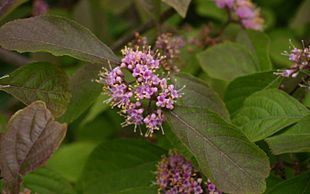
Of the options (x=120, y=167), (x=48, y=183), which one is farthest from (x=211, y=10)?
(x=48, y=183)

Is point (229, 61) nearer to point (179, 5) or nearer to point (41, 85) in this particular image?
point (179, 5)

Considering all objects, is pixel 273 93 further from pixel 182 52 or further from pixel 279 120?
pixel 182 52

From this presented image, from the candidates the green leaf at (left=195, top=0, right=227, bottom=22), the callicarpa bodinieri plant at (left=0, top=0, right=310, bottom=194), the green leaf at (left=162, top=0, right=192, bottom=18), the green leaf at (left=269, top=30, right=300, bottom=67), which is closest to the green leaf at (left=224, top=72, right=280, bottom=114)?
the callicarpa bodinieri plant at (left=0, top=0, right=310, bottom=194)

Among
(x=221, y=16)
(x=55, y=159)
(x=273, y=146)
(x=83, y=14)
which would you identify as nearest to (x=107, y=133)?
(x=55, y=159)

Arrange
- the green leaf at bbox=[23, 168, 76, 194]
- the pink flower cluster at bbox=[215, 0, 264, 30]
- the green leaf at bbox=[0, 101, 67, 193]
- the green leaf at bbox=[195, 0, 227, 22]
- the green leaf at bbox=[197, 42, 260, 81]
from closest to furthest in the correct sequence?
the green leaf at bbox=[0, 101, 67, 193], the green leaf at bbox=[23, 168, 76, 194], the green leaf at bbox=[197, 42, 260, 81], the pink flower cluster at bbox=[215, 0, 264, 30], the green leaf at bbox=[195, 0, 227, 22]

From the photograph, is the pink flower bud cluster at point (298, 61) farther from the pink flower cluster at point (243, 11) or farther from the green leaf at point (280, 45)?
the green leaf at point (280, 45)

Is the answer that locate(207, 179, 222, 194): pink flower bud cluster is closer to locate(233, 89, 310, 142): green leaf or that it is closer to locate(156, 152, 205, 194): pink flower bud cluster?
locate(156, 152, 205, 194): pink flower bud cluster

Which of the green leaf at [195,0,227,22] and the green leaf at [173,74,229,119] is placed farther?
the green leaf at [195,0,227,22]
